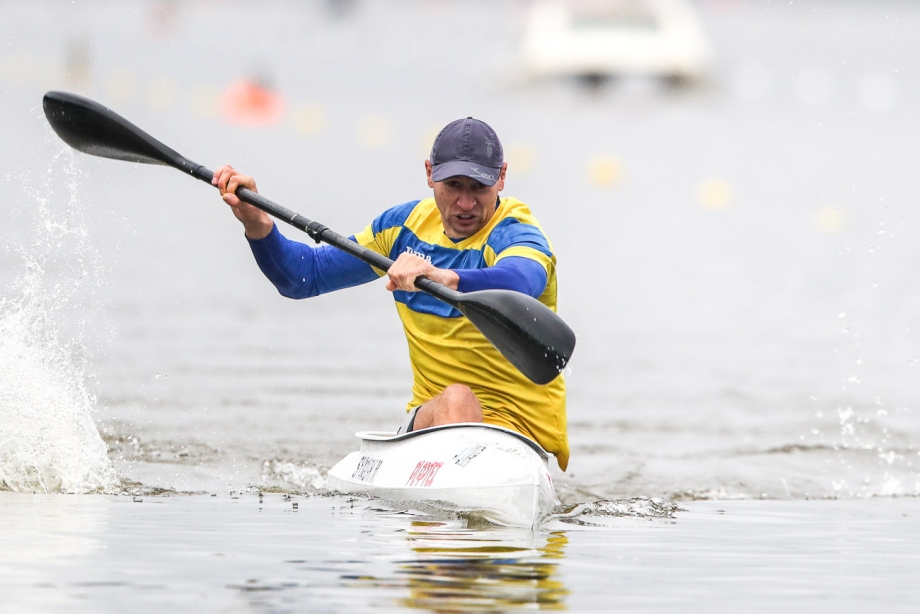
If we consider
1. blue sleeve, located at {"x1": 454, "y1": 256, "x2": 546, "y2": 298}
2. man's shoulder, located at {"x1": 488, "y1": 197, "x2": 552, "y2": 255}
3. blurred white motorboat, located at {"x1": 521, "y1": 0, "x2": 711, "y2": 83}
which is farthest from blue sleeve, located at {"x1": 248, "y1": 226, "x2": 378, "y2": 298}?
blurred white motorboat, located at {"x1": 521, "y1": 0, "x2": 711, "y2": 83}

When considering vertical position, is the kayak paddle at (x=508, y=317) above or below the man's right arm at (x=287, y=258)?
below

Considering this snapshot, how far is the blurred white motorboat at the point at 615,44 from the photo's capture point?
29859mm

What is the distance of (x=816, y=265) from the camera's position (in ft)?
58.4

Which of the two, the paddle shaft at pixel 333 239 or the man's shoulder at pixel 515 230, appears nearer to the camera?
the paddle shaft at pixel 333 239

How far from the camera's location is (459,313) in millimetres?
6484

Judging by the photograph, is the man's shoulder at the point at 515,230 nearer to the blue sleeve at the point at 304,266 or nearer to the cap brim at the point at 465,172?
the cap brim at the point at 465,172

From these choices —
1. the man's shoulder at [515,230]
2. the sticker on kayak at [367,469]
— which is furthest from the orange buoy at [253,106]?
the man's shoulder at [515,230]

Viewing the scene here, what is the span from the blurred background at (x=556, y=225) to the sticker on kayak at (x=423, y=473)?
150cm

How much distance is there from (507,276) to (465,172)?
42cm

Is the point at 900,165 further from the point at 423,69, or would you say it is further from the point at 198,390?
the point at 198,390

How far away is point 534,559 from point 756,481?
333cm

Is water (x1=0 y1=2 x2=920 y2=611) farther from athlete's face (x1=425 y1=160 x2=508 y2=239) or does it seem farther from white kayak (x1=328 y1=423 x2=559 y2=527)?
athlete's face (x1=425 y1=160 x2=508 y2=239)

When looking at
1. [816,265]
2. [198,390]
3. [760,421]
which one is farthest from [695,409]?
[816,265]

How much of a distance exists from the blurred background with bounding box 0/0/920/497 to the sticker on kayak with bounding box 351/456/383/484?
994 millimetres
